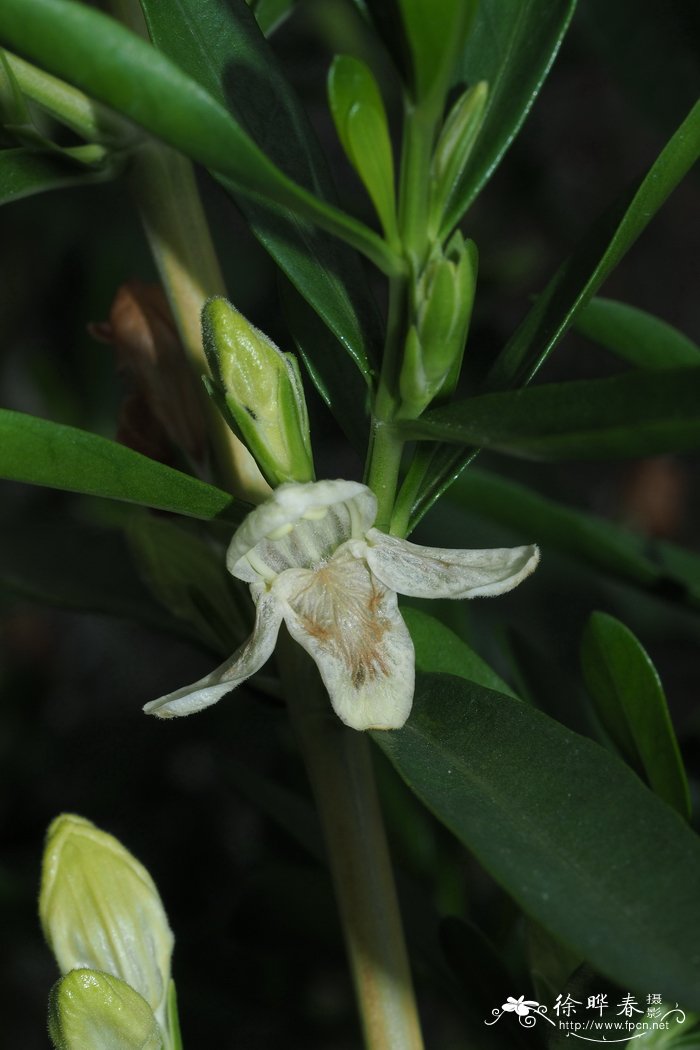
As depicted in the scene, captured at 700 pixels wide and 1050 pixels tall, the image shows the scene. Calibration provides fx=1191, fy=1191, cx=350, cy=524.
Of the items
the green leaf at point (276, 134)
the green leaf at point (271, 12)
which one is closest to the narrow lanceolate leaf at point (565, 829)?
the green leaf at point (276, 134)

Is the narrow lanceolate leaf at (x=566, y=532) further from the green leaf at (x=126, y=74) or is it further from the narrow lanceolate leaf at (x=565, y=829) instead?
the green leaf at (x=126, y=74)

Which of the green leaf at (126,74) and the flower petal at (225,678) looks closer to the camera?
the green leaf at (126,74)

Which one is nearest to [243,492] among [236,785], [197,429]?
[197,429]

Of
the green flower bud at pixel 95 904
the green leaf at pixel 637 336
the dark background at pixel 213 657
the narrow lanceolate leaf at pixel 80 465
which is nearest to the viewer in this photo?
the narrow lanceolate leaf at pixel 80 465

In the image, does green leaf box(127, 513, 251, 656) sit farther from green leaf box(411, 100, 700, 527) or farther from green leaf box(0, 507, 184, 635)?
green leaf box(411, 100, 700, 527)

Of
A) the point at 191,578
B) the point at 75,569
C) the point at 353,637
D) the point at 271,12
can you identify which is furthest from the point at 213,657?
the point at 271,12

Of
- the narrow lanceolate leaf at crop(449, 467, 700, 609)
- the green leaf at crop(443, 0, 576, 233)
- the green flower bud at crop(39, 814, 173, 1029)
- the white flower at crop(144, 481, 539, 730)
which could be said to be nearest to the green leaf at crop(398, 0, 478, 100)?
the green leaf at crop(443, 0, 576, 233)

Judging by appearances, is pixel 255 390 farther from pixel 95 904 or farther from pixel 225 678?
pixel 95 904
